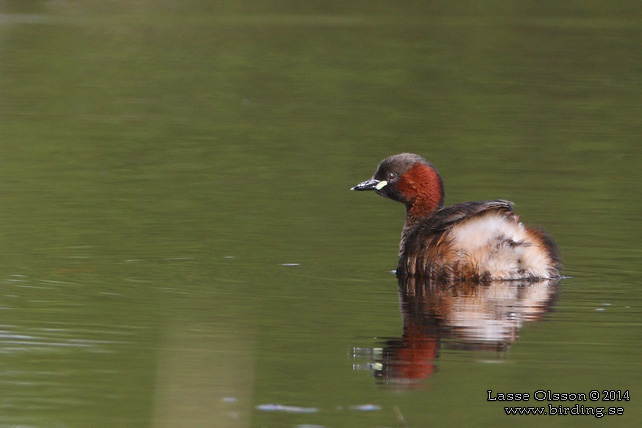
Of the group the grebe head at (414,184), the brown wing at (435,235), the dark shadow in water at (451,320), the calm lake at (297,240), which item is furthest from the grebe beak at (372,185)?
the dark shadow in water at (451,320)

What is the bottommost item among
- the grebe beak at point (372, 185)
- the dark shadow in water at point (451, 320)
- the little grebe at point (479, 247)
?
the dark shadow in water at point (451, 320)

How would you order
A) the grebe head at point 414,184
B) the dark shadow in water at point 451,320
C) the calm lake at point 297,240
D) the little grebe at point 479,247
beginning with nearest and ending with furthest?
the calm lake at point 297,240, the dark shadow in water at point 451,320, the little grebe at point 479,247, the grebe head at point 414,184

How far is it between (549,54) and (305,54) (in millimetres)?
4152

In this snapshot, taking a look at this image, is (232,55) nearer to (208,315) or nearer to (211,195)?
(211,195)

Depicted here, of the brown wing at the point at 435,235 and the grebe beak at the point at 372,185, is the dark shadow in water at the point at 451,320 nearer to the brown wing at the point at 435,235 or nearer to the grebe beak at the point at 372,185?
the brown wing at the point at 435,235

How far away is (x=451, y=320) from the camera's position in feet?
23.8

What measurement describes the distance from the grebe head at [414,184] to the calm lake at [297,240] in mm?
392

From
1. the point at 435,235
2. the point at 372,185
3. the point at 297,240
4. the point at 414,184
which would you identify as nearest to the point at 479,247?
the point at 435,235

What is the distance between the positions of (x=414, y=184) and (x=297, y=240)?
0.90 meters

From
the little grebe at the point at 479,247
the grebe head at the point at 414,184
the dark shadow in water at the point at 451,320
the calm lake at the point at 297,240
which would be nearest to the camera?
the calm lake at the point at 297,240

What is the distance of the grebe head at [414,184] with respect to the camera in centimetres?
927

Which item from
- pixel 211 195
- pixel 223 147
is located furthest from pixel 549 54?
pixel 211 195

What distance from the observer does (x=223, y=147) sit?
47.6ft

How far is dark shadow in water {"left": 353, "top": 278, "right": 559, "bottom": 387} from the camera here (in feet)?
20.7
